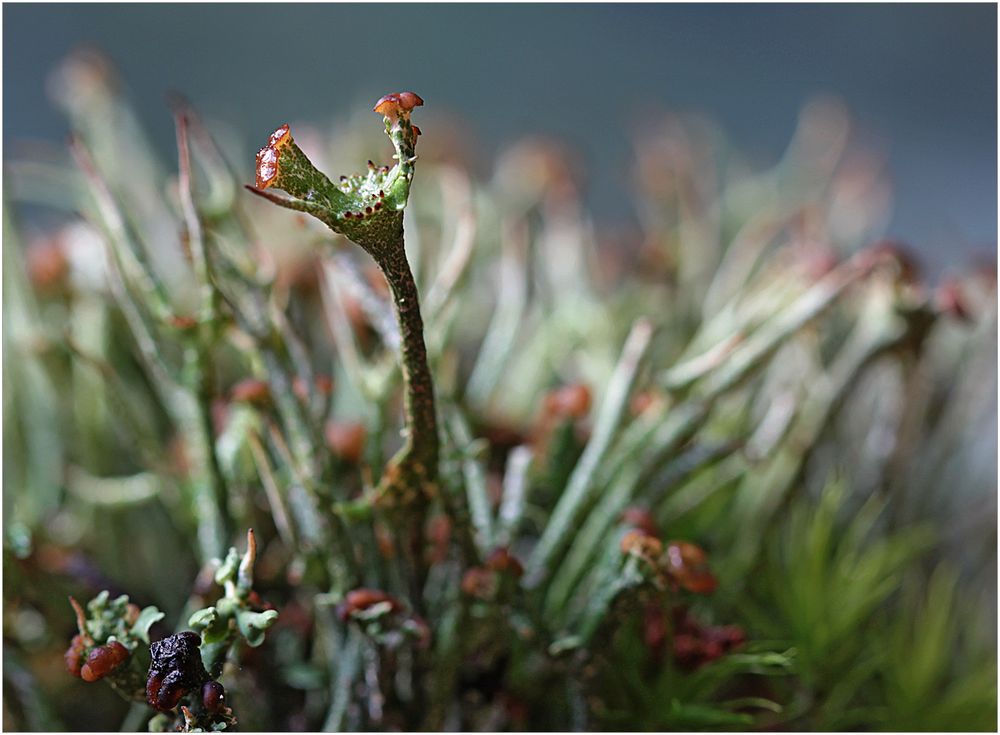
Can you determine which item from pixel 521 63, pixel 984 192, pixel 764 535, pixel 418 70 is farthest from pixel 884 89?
pixel 764 535

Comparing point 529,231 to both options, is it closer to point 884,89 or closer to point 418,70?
point 418,70

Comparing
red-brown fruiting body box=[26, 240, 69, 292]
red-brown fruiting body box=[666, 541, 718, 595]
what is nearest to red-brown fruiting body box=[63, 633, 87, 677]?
red-brown fruiting body box=[666, 541, 718, 595]

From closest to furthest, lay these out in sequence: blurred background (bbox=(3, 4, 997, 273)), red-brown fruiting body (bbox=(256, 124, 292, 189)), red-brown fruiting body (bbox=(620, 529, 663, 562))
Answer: red-brown fruiting body (bbox=(256, 124, 292, 189)) < red-brown fruiting body (bbox=(620, 529, 663, 562)) < blurred background (bbox=(3, 4, 997, 273))

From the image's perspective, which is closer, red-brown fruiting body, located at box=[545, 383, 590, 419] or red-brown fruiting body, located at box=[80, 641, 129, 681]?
red-brown fruiting body, located at box=[80, 641, 129, 681]

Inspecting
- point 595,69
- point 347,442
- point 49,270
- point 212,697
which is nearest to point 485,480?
point 347,442

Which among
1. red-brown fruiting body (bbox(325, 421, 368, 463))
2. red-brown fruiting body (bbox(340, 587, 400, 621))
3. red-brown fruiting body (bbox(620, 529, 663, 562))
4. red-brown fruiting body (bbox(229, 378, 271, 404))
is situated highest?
red-brown fruiting body (bbox(229, 378, 271, 404))

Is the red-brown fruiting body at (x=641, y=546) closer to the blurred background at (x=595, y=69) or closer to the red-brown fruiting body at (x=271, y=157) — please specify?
the red-brown fruiting body at (x=271, y=157)

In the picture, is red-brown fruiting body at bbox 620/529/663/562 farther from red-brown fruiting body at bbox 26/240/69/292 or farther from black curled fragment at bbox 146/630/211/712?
red-brown fruiting body at bbox 26/240/69/292

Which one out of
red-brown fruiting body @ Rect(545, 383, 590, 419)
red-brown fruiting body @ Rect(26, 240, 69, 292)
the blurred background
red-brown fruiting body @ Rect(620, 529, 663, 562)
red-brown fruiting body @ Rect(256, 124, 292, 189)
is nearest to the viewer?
red-brown fruiting body @ Rect(256, 124, 292, 189)
